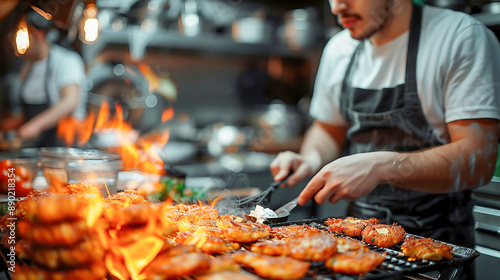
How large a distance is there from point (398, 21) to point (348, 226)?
0.92 meters

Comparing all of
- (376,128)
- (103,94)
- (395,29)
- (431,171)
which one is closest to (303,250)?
(431,171)

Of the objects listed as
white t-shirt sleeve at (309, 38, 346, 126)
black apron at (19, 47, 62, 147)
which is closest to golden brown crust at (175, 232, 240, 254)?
white t-shirt sleeve at (309, 38, 346, 126)

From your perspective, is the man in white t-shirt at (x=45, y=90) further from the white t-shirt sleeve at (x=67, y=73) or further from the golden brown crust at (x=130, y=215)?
the golden brown crust at (x=130, y=215)

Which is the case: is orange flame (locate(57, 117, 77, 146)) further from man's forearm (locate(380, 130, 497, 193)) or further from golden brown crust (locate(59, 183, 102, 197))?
man's forearm (locate(380, 130, 497, 193))

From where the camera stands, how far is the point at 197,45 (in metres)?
4.16

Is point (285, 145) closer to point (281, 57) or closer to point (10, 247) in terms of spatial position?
point (281, 57)

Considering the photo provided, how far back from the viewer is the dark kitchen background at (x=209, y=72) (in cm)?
372

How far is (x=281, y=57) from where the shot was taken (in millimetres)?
4930

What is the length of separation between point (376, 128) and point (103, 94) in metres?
2.72

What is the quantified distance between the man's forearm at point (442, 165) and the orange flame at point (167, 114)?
122 inches

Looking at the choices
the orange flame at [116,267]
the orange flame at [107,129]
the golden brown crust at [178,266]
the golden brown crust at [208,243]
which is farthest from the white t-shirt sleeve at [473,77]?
the orange flame at [107,129]

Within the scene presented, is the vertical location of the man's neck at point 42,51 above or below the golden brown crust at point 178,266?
above

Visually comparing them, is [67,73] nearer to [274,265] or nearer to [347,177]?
[347,177]

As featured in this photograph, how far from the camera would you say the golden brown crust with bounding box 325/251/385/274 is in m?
0.99
